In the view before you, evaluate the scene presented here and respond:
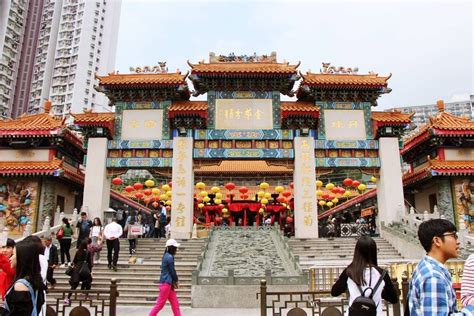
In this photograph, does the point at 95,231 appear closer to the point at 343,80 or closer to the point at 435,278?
the point at 435,278

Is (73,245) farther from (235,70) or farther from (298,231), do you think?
(235,70)

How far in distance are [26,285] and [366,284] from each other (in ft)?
10.5

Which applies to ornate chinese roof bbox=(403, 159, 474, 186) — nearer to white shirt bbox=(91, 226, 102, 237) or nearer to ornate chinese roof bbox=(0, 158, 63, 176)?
white shirt bbox=(91, 226, 102, 237)

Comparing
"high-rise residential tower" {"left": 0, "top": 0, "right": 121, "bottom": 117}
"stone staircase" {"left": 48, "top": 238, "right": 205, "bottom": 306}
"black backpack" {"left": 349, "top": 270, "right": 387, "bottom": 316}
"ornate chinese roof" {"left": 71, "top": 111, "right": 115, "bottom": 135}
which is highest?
"high-rise residential tower" {"left": 0, "top": 0, "right": 121, "bottom": 117}

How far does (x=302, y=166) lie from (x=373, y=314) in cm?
1587

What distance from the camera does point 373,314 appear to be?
3287 millimetres

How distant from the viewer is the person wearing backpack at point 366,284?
3.31 meters

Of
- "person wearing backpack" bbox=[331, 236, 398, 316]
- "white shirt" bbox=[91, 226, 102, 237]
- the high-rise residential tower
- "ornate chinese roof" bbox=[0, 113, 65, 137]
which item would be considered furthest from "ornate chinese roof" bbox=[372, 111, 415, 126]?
the high-rise residential tower

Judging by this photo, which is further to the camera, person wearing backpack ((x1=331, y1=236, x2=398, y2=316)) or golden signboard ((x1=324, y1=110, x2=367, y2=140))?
golden signboard ((x1=324, y1=110, x2=367, y2=140))

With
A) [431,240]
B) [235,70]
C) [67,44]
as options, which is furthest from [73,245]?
[67,44]

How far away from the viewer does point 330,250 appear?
1593cm

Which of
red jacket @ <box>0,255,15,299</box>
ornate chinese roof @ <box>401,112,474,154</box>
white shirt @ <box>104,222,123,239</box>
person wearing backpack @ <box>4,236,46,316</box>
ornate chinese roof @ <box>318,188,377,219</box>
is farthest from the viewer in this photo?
ornate chinese roof @ <box>318,188,377,219</box>

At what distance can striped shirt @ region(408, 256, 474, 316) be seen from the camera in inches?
99.7

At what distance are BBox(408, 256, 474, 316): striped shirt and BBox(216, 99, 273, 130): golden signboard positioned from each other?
17285mm
